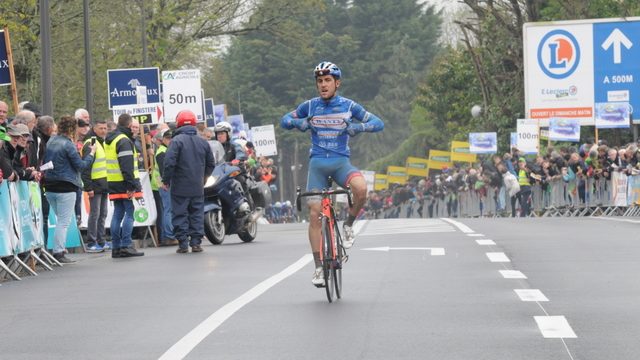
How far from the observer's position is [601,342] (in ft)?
29.8

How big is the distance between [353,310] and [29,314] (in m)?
2.47

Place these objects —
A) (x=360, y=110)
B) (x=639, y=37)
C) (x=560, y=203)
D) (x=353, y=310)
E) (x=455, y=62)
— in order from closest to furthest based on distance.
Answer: (x=353, y=310), (x=360, y=110), (x=560, y=203), (x=639, y=37), (x=455, y=62)

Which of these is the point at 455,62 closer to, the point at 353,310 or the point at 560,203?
the point at 560,203

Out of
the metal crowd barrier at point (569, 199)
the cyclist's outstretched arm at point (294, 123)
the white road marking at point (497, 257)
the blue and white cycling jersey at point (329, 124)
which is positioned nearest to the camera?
the cyclist's outstretched arm at point (294, 123)

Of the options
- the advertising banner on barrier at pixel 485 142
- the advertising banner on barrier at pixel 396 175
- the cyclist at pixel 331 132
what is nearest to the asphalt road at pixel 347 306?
the cyclist at pixel 331 132

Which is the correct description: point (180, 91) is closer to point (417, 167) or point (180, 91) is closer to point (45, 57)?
point (45, 57)

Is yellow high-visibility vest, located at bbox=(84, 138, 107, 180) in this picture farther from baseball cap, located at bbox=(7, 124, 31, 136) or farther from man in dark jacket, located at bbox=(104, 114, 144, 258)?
baseball cap, located at bbox=(7, 124, 31, 136)

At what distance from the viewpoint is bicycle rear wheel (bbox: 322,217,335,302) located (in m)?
11.7

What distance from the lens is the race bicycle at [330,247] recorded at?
11.8 meters

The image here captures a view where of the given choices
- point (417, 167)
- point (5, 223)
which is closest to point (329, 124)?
point (5, 223)

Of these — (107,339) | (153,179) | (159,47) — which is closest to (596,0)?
(159,47)

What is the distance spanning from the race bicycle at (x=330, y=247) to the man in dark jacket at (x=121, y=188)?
7.54m

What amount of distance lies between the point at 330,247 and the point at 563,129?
35.5 metres

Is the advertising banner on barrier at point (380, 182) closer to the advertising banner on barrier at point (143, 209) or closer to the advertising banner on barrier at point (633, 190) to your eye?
the advertising banner on barrier at point (633, 190)
